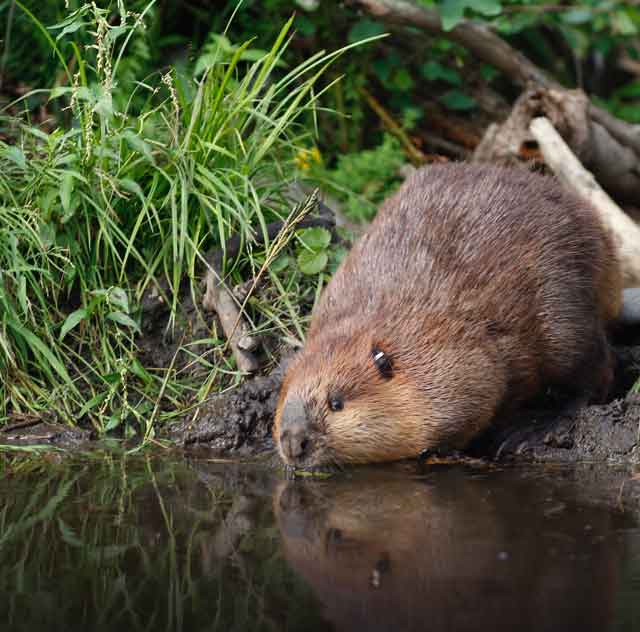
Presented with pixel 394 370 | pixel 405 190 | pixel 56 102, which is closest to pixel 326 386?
pixel 394 370

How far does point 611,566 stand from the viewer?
2.92 metres

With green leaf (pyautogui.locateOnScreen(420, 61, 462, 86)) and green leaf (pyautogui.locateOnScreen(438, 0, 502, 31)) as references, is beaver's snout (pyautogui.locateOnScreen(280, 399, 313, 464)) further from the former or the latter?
green leaf (pyautogui.locateOnScreen(420, 61, 462, 86))

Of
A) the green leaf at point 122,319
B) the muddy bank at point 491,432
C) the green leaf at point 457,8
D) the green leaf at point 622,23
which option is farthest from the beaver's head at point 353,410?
the green leaf at point 622,23

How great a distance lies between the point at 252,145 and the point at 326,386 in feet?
5.97

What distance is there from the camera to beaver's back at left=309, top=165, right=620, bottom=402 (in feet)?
14.2

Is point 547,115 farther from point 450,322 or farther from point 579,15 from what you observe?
point 450,322

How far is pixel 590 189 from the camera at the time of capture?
249 inches

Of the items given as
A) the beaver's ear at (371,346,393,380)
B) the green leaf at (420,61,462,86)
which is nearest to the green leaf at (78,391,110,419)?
the beaver's ear at (371,346,393,380)

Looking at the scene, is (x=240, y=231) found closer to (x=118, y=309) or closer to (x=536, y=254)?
(x=118, y=309)

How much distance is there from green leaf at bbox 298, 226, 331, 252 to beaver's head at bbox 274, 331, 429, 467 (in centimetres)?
117

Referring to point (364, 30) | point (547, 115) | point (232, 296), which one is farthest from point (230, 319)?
point (364, 30)

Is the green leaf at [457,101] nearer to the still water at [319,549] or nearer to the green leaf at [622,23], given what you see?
the green leaf at [622,23]

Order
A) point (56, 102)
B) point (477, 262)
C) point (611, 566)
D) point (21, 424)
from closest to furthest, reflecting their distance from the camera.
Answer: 1. point (611, 566)
2. point (477, 262)
3. point (21, 424)
4. point (56, 102)

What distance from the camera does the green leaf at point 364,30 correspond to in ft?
23.8
